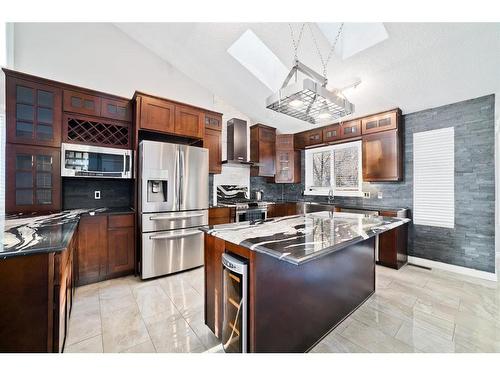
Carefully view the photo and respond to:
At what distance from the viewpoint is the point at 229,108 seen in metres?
4.66

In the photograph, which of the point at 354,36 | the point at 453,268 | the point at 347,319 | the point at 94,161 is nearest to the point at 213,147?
the point at 94,161

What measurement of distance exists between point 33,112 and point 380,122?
16.2 feet

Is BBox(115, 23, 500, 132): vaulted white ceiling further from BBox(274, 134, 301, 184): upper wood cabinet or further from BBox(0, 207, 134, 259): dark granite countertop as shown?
BBox(0, 207, 134, 259): dark granite countertop

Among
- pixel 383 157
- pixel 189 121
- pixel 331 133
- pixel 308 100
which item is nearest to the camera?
pixel 308 100

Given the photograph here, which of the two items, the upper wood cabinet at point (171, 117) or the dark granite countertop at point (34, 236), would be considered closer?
the dark granite countertop at point (34, 236)

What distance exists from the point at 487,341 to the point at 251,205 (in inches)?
126

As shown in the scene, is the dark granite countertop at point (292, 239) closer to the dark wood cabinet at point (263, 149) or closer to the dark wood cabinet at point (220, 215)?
the dark wood cabinet at point (220, 215)

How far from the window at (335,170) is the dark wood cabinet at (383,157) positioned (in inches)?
13.2

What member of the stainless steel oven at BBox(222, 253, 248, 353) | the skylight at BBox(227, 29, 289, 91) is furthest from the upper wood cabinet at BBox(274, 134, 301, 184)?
the stainless steel oven at BBox(222, 253, 248, 353)

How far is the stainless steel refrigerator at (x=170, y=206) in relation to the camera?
2.75 meters

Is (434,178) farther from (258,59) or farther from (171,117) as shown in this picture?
(171,117)

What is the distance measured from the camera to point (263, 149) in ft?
15.9

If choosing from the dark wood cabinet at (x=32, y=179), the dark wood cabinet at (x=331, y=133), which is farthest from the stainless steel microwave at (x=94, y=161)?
the dark wood cabinet at (x=331, y=133)
